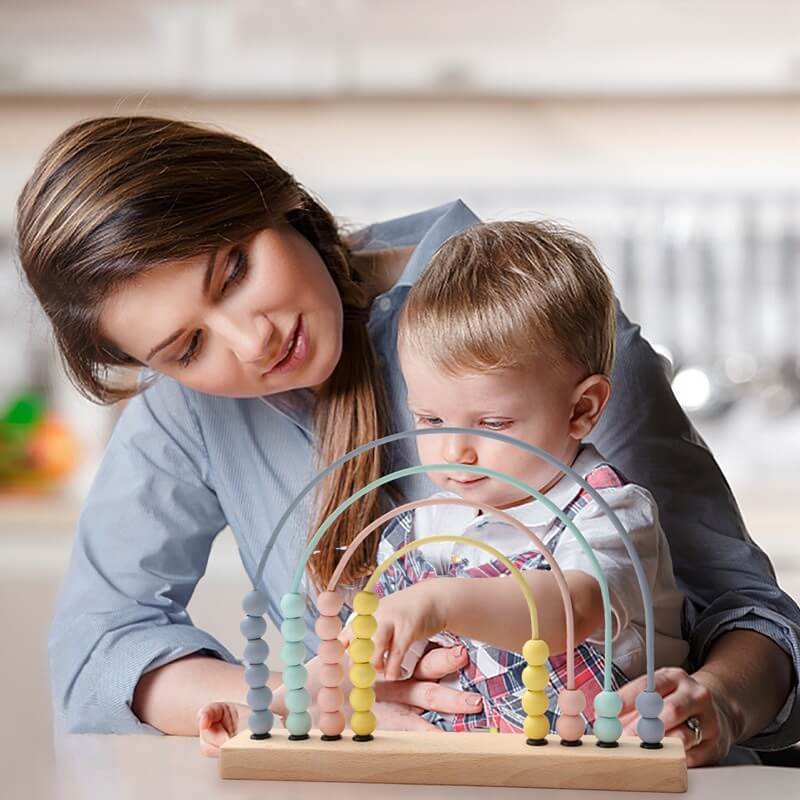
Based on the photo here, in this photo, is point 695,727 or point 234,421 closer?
point 695,727

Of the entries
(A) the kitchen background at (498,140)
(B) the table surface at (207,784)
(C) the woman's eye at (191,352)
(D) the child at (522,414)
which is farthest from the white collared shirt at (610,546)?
(A) the kitchen background at (498,140)

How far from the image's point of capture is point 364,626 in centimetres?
81

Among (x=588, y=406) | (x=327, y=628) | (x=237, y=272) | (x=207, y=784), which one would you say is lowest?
(x=207, y=784)

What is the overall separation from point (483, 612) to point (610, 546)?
104mm

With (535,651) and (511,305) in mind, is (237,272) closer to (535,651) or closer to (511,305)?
(511,305)

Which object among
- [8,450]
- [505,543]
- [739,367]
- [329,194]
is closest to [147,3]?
[329,194]

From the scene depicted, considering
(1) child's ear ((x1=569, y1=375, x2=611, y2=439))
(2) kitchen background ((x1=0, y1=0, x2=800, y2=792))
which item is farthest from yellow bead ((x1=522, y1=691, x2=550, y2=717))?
(2) kitchen background ((x1=0, y1=0, x2=800, y2=792))

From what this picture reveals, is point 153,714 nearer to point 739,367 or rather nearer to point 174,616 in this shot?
point 174,616

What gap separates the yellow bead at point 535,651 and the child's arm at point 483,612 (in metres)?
0.03

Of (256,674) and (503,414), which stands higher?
(503,414)

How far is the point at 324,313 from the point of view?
1013 mm

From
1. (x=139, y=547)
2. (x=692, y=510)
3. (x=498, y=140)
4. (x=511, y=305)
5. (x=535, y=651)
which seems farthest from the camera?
(x=498, y=140)

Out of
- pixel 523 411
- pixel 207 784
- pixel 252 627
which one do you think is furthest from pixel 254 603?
pixel 523 411

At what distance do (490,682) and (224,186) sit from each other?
0.41m
